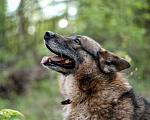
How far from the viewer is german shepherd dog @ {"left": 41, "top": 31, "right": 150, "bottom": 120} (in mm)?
3443

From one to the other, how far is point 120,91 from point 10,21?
712 centimetres

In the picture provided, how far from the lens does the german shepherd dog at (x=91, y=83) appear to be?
3.44m

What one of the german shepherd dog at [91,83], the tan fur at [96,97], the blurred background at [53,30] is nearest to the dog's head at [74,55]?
the german shepherd dog at [91,83]

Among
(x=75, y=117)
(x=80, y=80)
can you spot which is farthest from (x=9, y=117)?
(x=80, y=80)

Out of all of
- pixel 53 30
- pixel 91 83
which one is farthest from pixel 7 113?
pixel 53 30

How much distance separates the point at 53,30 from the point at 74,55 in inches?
128

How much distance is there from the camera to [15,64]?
11211 mm

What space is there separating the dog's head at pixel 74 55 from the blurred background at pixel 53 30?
2.58 meters

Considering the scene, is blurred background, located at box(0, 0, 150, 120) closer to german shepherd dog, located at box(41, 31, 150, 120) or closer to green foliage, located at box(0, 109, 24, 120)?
german shepherd dog, located at box(41, 31, 150, 120)

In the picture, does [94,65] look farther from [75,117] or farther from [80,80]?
[75,117]

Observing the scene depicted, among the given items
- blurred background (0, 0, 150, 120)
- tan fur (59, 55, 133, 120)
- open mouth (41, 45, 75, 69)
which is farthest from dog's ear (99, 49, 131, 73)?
blurred background (0, 0, 150, 120)

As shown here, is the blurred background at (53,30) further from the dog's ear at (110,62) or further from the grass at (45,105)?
the dog's ear at (110,62)

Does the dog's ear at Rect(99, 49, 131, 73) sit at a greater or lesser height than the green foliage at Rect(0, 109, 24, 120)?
greater

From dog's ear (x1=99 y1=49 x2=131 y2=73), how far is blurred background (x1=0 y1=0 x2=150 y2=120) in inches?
118
